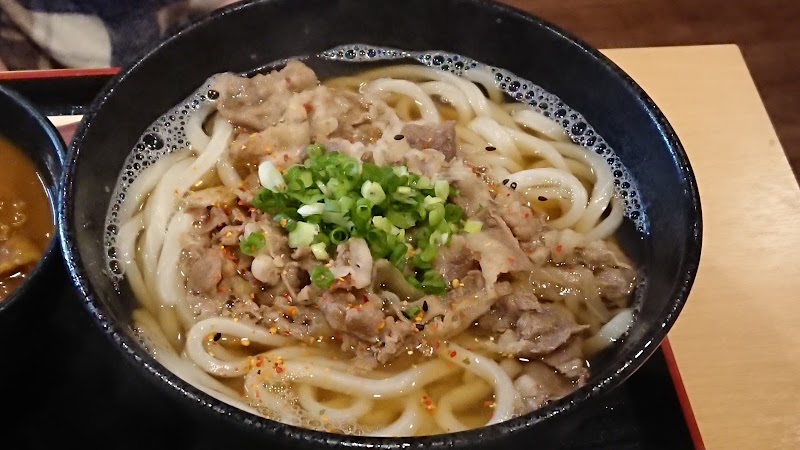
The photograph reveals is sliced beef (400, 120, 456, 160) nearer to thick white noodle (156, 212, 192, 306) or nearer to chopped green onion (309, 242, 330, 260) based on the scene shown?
chopped green onion (309, 242, 330, 260)

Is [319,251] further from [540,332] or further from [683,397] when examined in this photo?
[683,397]

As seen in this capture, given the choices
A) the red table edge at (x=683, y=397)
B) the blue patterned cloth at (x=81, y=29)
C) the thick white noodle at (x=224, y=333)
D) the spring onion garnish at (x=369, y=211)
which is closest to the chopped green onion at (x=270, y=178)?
the spring onion garnish at (x=369, y=211)

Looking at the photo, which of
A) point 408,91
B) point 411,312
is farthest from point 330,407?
point 408,91

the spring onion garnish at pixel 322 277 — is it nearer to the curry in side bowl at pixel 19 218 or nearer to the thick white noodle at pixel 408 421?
the thick white noodle at pixel 408 421

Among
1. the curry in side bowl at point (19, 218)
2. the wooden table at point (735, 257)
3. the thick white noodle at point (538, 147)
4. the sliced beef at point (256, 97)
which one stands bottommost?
the wooden table at point (735, 257)

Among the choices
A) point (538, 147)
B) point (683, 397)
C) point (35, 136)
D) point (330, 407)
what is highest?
point (35, 136)

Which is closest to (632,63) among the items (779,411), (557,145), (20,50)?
(557,145)
